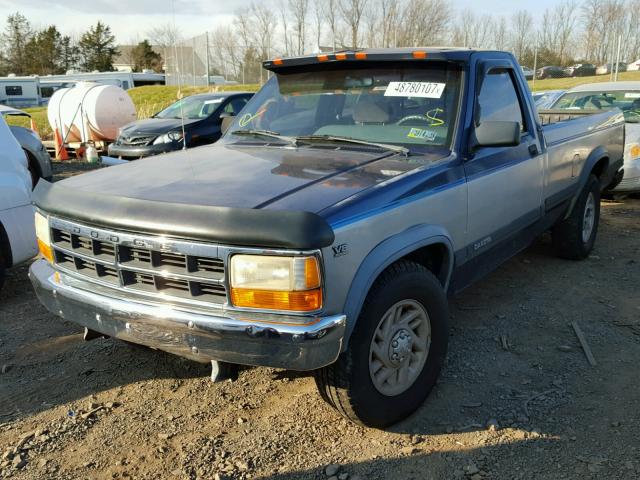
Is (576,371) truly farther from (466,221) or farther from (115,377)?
(115,377)

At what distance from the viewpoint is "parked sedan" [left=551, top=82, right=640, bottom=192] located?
8.21 meters

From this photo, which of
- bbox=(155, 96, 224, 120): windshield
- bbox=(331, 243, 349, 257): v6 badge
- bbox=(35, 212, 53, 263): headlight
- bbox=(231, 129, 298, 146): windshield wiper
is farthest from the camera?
bbox=(155, 96, 224, 120): windshield

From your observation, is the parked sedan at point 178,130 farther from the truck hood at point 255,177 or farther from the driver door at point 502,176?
the truck hood at point 255,177

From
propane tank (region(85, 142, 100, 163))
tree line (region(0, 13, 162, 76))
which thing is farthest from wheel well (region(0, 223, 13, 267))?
tree line (region(0, 13, 162, 76))

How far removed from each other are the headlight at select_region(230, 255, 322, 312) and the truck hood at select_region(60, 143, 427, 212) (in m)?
0.26

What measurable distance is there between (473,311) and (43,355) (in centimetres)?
313

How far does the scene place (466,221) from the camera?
3.49 metres

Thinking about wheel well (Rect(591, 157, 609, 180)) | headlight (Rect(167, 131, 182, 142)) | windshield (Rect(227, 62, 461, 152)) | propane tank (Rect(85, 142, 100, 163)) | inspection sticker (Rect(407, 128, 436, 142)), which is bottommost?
propane tank (Rect(85, 142, 100, 163))

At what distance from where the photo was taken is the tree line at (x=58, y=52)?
64062 mm

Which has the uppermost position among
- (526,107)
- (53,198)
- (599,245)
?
(526,107)

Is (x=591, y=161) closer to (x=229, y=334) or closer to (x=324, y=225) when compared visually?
(x=324, y=225)

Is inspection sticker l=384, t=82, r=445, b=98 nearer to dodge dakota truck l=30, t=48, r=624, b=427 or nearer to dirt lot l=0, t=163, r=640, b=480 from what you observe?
dodge dakota truck l=30, t=48, r=624, b=427

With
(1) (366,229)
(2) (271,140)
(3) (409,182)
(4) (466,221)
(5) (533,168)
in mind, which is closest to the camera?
(1) (366,229)

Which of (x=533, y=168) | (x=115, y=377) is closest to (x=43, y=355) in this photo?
(x=115, y=377)
